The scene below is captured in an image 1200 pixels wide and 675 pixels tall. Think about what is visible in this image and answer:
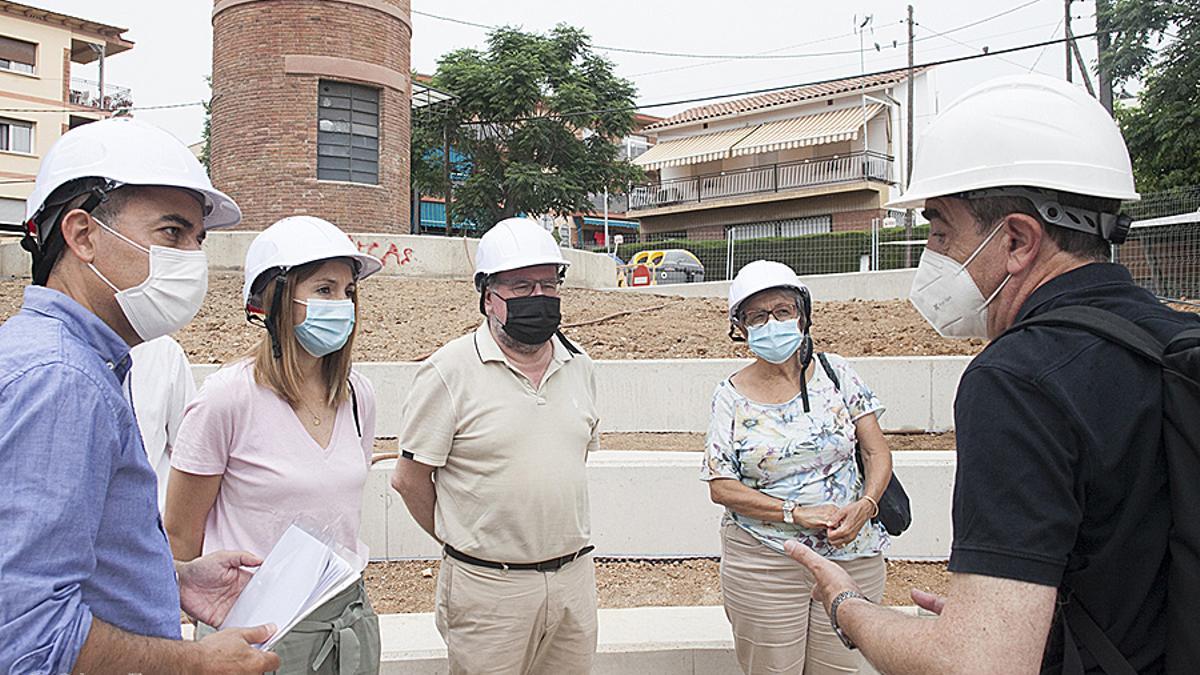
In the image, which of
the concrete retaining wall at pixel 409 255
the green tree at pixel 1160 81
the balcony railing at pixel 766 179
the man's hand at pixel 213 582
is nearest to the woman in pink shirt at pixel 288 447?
the man's hand at pixel 213 582

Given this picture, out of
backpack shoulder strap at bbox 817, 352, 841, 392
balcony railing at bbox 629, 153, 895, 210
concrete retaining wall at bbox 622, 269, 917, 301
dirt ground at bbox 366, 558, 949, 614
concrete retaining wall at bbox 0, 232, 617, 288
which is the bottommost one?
dirt ground at bbox 366, 558, 949, 614

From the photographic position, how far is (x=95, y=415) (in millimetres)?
1550

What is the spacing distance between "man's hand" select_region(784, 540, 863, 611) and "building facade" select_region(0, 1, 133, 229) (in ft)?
148

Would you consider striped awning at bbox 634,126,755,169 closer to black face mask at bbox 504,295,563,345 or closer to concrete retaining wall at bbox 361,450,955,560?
concrete retaining wall at bbox 361,450,955,560

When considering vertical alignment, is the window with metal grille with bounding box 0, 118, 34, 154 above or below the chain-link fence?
above

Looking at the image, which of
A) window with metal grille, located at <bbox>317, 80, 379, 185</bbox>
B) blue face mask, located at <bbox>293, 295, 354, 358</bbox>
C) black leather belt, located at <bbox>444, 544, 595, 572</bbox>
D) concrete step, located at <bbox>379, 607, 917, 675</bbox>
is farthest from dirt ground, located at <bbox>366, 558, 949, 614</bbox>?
window with metal grille, located at <bbox>317, 80, 379, 185</bbox>

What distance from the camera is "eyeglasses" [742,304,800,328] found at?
12.5ft

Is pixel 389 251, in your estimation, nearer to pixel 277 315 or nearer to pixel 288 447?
pixel 277 315

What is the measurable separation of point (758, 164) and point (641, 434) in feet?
106

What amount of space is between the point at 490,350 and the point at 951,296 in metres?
1.90

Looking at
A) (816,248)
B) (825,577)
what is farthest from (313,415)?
(816,248)

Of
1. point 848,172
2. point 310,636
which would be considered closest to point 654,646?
point 310,636

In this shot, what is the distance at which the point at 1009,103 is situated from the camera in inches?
67.8

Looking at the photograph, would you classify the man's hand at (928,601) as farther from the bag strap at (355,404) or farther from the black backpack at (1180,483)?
the bag strap at (355,404)
